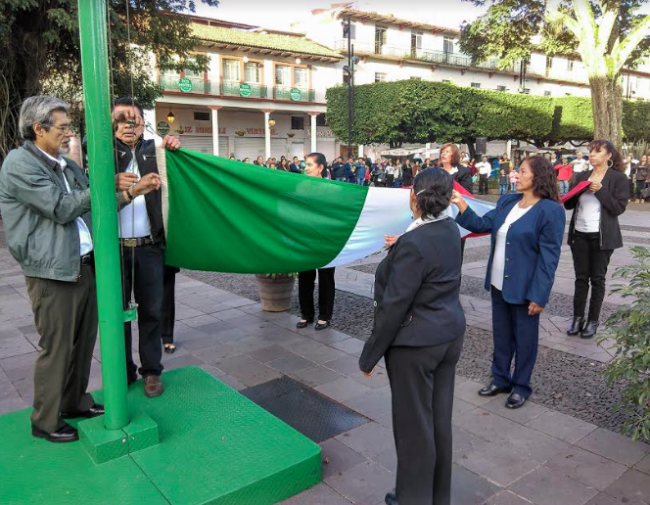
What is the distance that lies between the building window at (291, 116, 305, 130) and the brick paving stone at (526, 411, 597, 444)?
40.4 meters

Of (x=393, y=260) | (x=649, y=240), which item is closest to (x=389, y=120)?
(x=649, y=240)

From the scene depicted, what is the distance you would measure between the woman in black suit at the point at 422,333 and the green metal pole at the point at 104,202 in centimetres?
136

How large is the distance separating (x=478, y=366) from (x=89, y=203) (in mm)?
3375

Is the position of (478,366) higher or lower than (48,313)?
lower

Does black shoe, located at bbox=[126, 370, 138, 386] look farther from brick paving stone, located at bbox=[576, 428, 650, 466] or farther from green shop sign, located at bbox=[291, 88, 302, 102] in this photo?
green shop sign, located at bbox=[291, 88, 302, 102]

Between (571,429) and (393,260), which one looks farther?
(571,429)

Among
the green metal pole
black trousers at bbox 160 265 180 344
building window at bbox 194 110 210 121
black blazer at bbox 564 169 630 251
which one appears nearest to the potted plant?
black blazer at bbox 564 169 630 251

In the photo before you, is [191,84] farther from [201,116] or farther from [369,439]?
[369,439]

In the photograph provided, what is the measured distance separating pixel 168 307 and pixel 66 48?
45.1ft

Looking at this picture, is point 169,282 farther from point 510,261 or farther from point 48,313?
point 510,261

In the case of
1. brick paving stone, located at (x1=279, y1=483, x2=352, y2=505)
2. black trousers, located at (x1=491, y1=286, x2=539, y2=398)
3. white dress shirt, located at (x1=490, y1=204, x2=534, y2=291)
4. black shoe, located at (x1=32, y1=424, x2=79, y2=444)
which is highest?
white dress shirt, located at (x1=490, y1=204, x2=534, y2=291)

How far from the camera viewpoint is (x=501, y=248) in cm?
392

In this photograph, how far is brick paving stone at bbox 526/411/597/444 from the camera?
11.3 feet

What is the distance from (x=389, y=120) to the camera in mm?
33375
